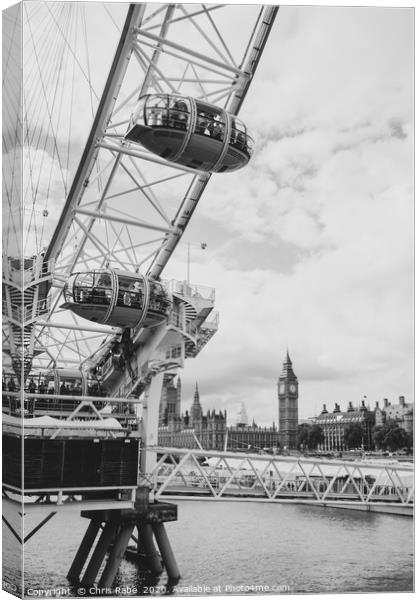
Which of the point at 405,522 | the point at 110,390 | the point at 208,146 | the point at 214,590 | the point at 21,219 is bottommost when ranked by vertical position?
the point at 405,522

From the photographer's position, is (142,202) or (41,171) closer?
(41,171)

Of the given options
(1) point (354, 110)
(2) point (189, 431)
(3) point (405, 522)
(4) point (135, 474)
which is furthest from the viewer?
(2) point (189, 431)

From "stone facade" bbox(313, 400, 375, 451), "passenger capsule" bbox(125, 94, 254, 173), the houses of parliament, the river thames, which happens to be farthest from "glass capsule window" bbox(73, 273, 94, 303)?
the houses of parliament

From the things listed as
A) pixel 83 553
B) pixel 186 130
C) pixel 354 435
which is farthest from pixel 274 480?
pixel 354 435

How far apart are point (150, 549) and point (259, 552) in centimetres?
1020

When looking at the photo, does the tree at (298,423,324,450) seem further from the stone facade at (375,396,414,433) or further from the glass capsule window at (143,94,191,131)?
the glass capsule window at (143,94,191,131)

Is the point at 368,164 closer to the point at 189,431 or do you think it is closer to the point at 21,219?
the point at 21,219

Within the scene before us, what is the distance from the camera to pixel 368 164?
2056 cm

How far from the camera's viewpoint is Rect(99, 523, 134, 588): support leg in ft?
74.6

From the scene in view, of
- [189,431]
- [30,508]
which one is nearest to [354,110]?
[30,508]

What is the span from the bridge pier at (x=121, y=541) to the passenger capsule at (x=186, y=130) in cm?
1217

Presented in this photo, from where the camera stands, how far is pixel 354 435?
275 ft

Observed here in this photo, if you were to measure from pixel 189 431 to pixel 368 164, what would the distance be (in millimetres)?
90908

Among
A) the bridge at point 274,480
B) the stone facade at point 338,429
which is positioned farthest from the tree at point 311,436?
the bridge at point 274,480
